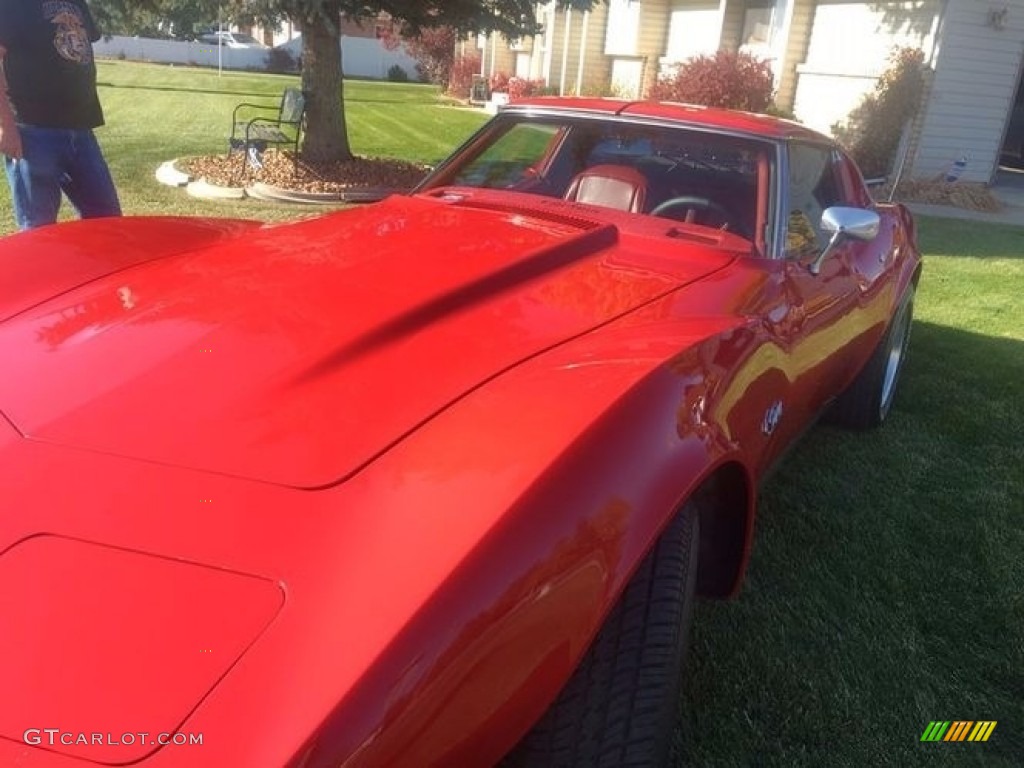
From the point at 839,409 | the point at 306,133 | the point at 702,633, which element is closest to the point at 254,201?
the point at 306,133

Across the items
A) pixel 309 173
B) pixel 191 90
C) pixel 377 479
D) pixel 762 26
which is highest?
pixel 762 26

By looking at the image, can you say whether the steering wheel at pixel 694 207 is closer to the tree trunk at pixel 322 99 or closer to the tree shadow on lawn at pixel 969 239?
the tree shadow on lawn at pixel 969 239

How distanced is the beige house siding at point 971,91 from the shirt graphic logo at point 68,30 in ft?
37.6

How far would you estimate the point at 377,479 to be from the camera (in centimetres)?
142

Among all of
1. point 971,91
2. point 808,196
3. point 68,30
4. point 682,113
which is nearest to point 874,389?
point 808,196

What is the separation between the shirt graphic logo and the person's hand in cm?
47

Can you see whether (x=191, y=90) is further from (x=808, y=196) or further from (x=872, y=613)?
(x=872, y=613)

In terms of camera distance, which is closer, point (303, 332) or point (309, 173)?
point (303, 332)

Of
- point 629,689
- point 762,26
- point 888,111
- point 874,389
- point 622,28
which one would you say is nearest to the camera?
point 629,689

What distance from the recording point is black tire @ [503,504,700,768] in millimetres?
1518

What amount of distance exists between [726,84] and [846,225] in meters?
11.0

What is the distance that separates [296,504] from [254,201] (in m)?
7.68

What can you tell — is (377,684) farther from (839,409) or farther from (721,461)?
(839,409)

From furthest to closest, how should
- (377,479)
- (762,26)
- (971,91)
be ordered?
(762,26) < (971,91) < (377,479)
